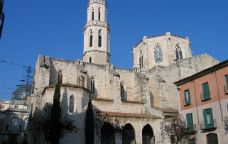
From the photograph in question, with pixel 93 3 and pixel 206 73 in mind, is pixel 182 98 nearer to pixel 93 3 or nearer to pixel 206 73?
pixel 206 73

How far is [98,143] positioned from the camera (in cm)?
2728

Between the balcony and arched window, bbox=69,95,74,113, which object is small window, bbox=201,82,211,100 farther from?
arched window, bbox=69,95,74,113

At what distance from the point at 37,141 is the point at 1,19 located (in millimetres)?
17575

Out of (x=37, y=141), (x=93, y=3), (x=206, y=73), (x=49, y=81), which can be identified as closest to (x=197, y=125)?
(x=206, y=73)

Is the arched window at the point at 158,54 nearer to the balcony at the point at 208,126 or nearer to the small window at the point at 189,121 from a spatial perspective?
the small window at the point at 189,121

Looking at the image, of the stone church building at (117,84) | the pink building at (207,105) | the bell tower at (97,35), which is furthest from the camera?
the bell tower at (97,35)

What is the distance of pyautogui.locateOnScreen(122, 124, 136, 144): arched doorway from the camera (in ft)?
100

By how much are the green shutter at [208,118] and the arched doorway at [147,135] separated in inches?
299

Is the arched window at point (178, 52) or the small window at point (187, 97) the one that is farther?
the arched window at point (178, 52)

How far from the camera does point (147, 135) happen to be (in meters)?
32.1

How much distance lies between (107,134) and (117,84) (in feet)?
23.5

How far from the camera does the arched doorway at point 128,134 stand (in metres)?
30.6

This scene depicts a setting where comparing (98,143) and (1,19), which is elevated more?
(1,19)

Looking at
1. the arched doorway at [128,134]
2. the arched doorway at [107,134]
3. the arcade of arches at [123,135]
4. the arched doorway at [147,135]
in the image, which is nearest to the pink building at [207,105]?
the arched doorway at [147,135]
